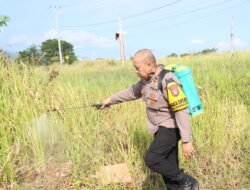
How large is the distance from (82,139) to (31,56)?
1.69m

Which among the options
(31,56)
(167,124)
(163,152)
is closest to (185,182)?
(163,152)

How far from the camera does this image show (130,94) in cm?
373

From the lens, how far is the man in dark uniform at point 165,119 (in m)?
3.08

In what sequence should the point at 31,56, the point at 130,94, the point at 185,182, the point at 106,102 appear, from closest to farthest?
the point at 185,182 → the point at 130,94 → the point at 106,102 → the point at 31,56

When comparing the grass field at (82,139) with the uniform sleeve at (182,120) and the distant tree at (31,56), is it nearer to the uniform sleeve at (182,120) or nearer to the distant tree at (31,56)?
the distant tree at (31,56)

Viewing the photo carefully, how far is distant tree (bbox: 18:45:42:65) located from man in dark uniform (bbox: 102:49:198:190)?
8.03ft

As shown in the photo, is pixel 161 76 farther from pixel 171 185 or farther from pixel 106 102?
pixel 171 185

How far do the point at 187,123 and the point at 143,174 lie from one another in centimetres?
135

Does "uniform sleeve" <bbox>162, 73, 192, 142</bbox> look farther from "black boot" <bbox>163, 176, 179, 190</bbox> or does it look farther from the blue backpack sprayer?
"black boot" <bbox>163, 176, 179, 190</bbox>

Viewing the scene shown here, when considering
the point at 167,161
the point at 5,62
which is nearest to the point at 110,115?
the point at 5,62

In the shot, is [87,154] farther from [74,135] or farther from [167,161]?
[167,161]

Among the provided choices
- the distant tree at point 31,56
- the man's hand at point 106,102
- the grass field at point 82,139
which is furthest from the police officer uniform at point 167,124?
the distant tree at point 31,56

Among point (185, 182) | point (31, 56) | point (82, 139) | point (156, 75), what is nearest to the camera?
point (156, 75)

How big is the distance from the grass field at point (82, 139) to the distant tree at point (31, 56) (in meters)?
0.14
